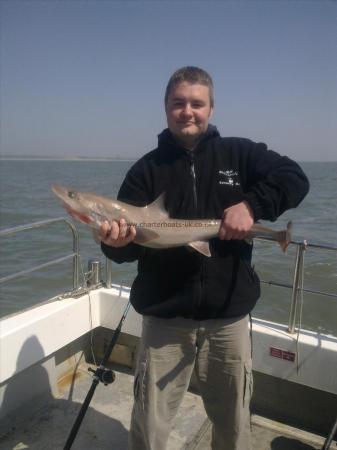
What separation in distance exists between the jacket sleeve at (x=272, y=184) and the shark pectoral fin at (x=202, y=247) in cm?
36

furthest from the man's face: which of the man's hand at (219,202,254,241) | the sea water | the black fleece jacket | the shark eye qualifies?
the sea water

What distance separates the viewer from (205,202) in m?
2.77

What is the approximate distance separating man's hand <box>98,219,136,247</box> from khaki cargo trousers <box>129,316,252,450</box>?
1.84 feet

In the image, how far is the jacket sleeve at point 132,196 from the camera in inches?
109

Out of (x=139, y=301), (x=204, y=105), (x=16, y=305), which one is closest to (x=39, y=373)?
(x=139, y=301)

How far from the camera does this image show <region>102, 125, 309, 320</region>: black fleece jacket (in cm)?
265

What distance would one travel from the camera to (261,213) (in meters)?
2.64

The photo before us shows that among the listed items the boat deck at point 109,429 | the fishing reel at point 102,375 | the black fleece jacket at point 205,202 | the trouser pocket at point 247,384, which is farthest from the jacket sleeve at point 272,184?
the boat deck at point 109,429

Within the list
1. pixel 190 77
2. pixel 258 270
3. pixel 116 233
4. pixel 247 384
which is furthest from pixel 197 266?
pixel 258 270

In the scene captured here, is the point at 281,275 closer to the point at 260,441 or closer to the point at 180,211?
the point at 260,441

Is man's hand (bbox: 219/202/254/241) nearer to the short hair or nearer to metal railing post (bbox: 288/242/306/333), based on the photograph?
the short hair

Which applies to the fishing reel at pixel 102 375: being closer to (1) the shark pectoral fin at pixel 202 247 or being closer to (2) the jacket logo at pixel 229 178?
(1) the shark pectoral fin at pixel 202 247

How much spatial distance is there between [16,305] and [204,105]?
9634mm

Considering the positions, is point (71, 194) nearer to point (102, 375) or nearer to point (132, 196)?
point (132, 196)
